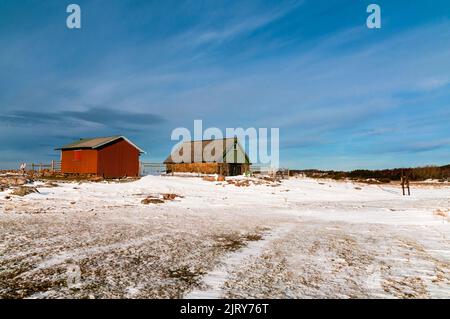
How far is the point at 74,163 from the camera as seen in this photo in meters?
42.8

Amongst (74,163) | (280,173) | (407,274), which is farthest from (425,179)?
(407,274)

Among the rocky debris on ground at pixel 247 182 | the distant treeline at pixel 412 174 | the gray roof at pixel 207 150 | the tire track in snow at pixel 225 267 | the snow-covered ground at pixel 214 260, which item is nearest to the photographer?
the tire track in snow at pixel 225 267

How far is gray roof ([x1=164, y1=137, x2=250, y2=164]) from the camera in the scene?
166 ft

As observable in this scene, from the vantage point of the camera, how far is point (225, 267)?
5.33m

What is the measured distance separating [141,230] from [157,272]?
13.7 ft

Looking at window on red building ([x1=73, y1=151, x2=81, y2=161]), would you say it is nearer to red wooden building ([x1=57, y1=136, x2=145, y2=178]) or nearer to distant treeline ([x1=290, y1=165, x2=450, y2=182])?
red wooden building ([x1=57, y1=136, x2=145, y2=178])

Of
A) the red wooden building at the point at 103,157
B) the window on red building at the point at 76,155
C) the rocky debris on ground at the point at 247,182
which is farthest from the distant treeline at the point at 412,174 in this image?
the window on red building at the point at 76,155

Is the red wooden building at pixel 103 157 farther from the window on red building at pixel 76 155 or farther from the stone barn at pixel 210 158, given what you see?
the stone barn at pixel 210 158

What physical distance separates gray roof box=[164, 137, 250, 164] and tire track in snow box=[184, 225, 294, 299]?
1639 inches

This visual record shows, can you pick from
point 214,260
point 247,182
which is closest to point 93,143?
point 247,182

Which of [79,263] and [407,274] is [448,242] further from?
[79,263]

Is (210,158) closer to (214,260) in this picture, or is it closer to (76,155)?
(76,155)

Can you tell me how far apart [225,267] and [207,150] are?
1873 inches

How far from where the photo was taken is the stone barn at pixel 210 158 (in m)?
50.1
